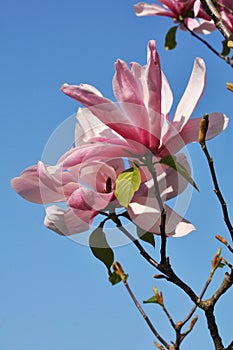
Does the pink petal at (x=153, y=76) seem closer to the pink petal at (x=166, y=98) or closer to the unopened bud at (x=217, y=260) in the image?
the pink petal at (x=166, y=98)

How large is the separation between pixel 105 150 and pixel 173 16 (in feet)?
4.51

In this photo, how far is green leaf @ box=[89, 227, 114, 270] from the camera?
113 centimetres

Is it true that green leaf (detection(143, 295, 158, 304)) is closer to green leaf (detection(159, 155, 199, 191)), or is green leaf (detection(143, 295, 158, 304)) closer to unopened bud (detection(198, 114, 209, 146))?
green leaf (detection(159, 155, 199, 191))

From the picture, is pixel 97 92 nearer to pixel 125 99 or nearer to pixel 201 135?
pixel 125 99

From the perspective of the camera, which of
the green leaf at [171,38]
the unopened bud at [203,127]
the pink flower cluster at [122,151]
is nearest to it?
the unopened bud at [203,127]

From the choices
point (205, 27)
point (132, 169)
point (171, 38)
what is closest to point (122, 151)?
point (132, 169)

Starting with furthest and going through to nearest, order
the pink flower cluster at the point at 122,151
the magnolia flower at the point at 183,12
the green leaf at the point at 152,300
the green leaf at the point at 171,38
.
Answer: the green leaf at the point at 171,38, the magnolia flower at the point at 183,12, the green leaf at the point at 152,300, the pink flower cluster at the point at 122,151

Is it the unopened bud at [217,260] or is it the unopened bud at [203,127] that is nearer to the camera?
the unopened bud at [203,127]

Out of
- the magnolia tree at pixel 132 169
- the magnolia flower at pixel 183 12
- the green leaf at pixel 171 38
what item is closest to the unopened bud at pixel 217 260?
the magnolia tree at pixel 132 169

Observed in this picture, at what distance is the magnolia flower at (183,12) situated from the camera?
210 cm

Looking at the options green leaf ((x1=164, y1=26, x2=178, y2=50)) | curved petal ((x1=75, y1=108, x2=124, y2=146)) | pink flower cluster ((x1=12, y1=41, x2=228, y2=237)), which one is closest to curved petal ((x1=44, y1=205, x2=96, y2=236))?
pink flower cluster ((x1=12, y1=41, x2=228, y2=237))

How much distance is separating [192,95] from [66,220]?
1.05 ft

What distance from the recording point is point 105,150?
107 cm

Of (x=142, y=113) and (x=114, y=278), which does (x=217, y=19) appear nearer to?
(x=142, y=113)
